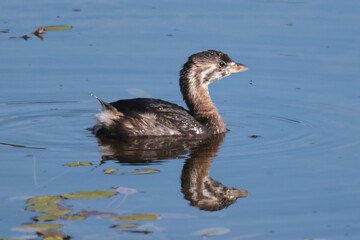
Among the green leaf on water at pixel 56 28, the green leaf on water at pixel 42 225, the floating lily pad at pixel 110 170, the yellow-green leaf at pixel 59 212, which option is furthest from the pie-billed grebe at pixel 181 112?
the green leaf on water at pixel 56 28

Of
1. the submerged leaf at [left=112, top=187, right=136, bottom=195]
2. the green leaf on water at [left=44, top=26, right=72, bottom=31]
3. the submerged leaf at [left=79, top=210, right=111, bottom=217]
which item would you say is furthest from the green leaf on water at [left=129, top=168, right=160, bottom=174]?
the green leaf on water at [left=44, top=26, right=72, bottom=31]

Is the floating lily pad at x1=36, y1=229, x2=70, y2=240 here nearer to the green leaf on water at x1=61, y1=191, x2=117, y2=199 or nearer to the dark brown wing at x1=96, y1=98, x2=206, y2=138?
the green leaf on water at x1=61, y1=191, x2=117, y2=199

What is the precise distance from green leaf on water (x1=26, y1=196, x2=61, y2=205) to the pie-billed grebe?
291cm

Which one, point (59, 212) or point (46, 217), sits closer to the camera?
point (46, 217)

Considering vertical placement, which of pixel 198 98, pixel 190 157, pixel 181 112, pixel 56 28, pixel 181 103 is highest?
pixel 56 28

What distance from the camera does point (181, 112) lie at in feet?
38.7

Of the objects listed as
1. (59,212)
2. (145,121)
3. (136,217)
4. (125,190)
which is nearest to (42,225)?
(59,212)

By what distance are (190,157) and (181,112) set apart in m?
1.38

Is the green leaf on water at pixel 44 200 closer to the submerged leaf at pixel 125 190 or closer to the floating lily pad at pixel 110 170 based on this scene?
the submerged leaf at pixel 125 190

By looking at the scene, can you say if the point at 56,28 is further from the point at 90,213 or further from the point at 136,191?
the point at 90,213

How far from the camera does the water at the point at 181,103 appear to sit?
832cm

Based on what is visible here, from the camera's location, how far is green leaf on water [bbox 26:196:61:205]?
8.31 meters

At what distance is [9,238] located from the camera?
751cm

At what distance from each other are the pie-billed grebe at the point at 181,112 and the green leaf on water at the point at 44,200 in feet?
9.56
